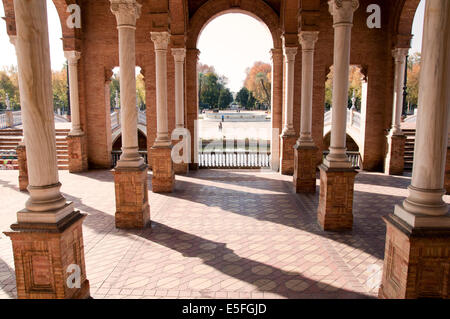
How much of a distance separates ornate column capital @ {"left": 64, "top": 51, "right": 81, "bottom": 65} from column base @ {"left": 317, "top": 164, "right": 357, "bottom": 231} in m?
11.7

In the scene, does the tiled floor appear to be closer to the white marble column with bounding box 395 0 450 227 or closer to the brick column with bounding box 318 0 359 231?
the brick column with bounding box 318 0 359 231

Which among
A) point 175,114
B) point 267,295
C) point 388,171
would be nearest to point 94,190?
point 175,114

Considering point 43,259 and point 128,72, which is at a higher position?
point 128,72

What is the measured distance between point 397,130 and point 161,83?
32.5 ft

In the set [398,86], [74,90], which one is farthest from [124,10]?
[398,86]

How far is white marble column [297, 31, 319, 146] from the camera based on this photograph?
10219 millimetres

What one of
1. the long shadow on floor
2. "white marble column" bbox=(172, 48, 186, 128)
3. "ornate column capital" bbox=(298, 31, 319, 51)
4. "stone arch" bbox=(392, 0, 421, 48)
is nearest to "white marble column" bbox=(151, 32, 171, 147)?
"white marble column" bbox=(172, 48, 186, 128)

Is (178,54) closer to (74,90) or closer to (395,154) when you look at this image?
(74,90)

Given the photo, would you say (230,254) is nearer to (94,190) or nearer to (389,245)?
(389,245)

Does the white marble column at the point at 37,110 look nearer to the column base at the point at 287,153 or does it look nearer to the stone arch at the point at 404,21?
the column base at the point at 287,153

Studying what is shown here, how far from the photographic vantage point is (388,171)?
14.3 meters

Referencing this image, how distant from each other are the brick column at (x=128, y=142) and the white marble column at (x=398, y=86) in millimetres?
10934

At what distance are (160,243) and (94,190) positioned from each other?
5.49 meters

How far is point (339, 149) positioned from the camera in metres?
7.45
